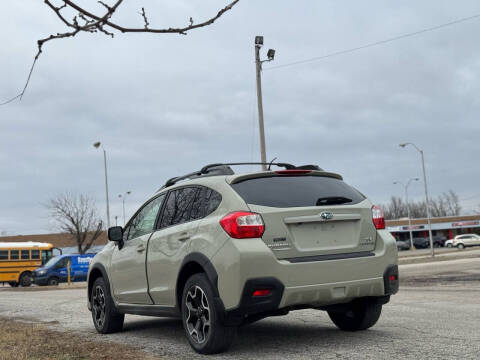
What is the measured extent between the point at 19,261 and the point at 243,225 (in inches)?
1278

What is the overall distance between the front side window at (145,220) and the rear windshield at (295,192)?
1727 mm

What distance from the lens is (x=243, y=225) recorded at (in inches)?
213

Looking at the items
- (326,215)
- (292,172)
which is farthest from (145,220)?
(326,215)

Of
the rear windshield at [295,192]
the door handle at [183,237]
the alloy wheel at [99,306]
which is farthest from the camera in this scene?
the alloy wheel at [99,306]

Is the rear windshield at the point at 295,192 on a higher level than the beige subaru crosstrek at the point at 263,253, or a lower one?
higher

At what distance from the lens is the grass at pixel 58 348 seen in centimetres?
570

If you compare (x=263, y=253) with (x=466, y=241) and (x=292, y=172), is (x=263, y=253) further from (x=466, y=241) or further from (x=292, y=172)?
(x=466, y=241)

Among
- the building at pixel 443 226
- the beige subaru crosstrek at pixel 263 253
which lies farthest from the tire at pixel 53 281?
the building at pixel 443 226

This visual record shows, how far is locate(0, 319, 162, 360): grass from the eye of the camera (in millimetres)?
5703

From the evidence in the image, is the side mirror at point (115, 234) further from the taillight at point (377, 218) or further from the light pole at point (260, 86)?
the light pole at point (260, 86)

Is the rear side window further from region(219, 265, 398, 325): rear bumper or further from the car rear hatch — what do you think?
region(219, 265, 398, 325): rear bumper

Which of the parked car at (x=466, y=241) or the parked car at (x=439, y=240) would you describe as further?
the parked car at (x=439, y=240)

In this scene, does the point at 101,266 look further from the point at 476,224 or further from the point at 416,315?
the point at 476,224

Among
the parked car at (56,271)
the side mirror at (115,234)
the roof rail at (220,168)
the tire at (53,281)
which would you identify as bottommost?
the tire at (53,281)
